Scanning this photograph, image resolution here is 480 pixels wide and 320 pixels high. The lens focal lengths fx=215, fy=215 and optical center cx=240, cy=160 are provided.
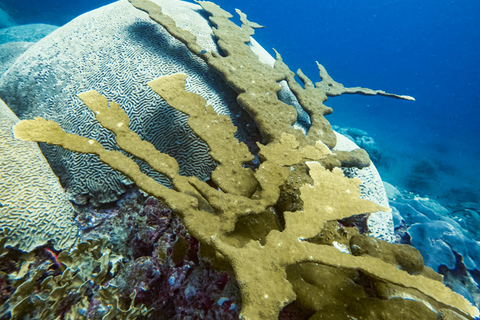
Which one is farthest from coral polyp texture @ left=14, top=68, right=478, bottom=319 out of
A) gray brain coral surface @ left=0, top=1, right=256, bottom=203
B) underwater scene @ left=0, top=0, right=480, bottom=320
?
gray brain coral surface @ left=0, top=1, right=256, bottom=203

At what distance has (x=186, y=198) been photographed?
4.38 ft

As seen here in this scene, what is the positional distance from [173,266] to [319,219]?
44.8 inches

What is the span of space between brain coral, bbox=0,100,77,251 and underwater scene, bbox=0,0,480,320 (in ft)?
0.04

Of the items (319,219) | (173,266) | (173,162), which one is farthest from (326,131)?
(173,266)

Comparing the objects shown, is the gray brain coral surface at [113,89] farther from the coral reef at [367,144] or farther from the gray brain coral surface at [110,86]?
the coral reef at [367,144]

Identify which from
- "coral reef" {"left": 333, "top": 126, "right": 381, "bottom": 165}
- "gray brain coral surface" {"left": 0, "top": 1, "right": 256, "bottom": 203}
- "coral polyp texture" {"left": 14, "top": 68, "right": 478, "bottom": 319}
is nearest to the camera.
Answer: "coral polyp texture" {"left": 14, "top": 68, "right": 478, "bottom": 319}

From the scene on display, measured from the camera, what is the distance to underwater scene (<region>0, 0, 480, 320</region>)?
122 cm

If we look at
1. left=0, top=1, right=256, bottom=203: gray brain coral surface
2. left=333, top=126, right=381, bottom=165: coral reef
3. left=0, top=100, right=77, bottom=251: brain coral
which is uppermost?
left=333, top=126, right=381, bottom=165: coral reef

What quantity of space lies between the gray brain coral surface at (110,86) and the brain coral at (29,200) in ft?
0.63

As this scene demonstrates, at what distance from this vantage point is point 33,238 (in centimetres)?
170

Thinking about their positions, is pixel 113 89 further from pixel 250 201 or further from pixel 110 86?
pixel 250 201

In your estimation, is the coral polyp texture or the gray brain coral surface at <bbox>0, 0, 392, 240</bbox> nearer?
the coral polyp texture

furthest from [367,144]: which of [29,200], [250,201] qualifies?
[29,200]

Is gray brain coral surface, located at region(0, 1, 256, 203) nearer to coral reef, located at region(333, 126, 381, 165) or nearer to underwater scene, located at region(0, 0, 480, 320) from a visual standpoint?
underwater scene, located at region(0, 0, 480, 320)
